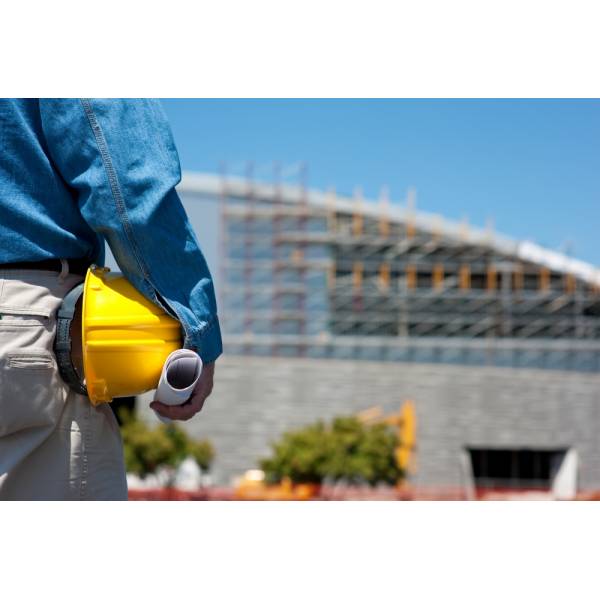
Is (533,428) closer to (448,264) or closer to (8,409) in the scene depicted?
(448,264)

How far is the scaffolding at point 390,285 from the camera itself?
35.9m

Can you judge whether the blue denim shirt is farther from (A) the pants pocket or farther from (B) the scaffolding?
(B) the scaffolding

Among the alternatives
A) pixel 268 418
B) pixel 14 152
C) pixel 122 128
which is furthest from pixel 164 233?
pixel 268 418

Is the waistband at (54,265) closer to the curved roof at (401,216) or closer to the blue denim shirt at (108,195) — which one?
the blue denim shirt at (108,195)

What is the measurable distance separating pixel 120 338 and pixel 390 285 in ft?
118

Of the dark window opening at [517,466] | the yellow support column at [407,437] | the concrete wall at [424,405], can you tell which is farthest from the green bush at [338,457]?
the dark window opening at [517,466]

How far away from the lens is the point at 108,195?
1497 millimetres

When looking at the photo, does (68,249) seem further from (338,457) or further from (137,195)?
(338,457)

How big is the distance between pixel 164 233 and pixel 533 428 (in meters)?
33.9

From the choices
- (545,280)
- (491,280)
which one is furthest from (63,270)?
(545,280)

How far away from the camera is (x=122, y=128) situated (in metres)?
1.54

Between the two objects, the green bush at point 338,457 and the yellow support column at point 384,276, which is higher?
the yellow support column at point 384,276

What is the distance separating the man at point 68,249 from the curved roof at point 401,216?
35.5m
